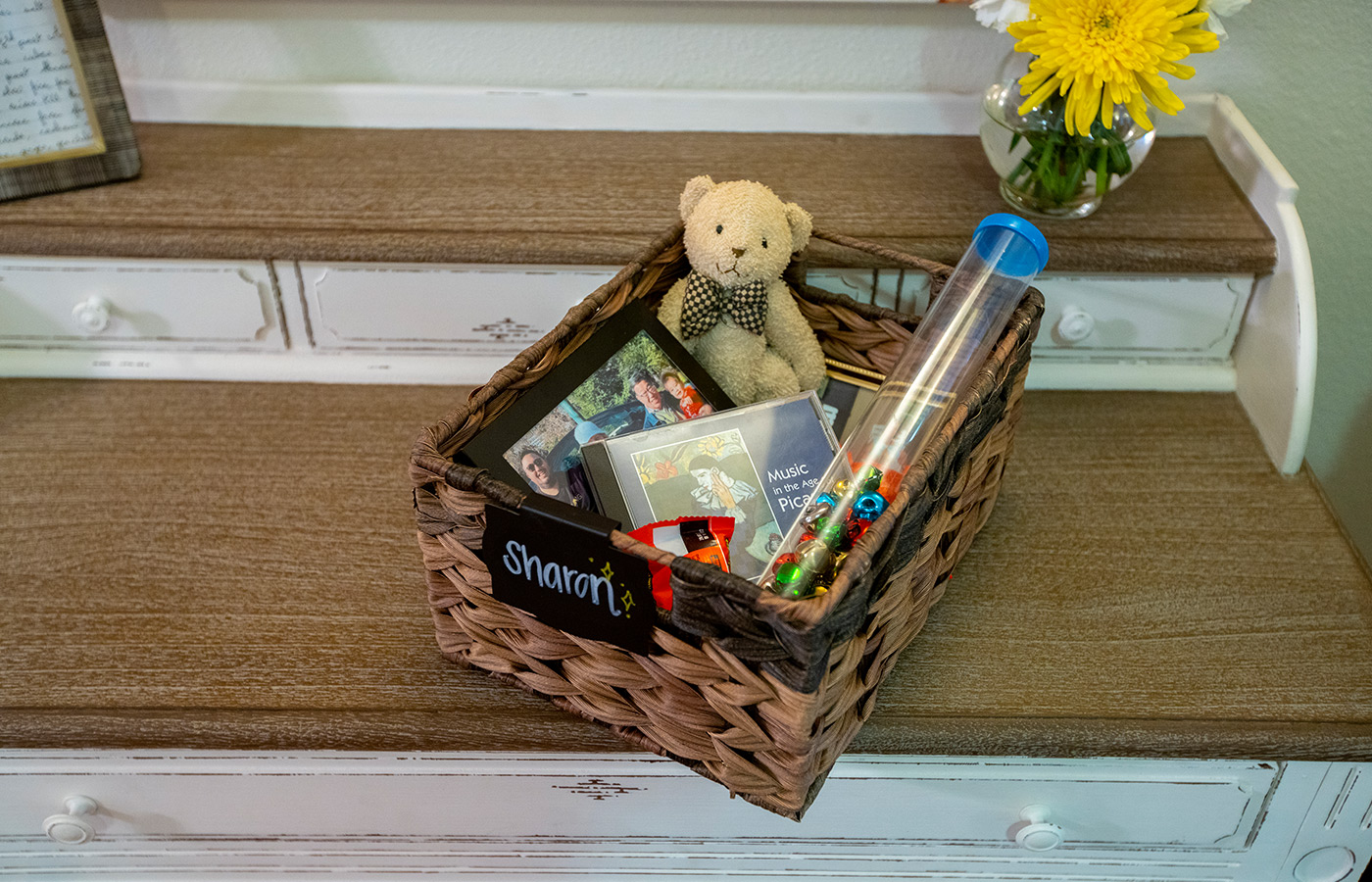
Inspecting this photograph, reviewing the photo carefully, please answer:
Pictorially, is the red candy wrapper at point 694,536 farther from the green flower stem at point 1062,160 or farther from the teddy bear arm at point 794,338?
the green flower stem at point 1062,160

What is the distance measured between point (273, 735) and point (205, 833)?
21cm

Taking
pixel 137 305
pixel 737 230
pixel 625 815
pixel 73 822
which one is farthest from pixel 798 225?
pixel 73 822

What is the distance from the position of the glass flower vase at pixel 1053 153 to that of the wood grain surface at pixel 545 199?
0.03 m

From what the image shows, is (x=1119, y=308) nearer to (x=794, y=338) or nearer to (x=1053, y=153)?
(x=1053, y=153)

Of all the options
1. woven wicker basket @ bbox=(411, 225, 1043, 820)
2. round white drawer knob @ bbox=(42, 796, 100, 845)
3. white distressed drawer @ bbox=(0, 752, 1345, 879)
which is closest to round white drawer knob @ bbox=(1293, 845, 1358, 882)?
white distressed drawer @ bbox=(0, 752, 1345, 879)

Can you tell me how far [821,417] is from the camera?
2.77ft

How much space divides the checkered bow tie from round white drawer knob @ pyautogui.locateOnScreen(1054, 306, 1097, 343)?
373 millimetres

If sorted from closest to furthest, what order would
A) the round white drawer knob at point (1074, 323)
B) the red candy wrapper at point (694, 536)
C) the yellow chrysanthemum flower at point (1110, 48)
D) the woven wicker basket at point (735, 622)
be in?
the woven wicker basket at point (735, 622) < the red candy wrapper at point (694, 536) < the yellow chrysanthemum flower at point (1110, 48) < the round white drawer knob at point (1074, 323)

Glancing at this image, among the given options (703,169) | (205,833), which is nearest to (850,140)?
(703,169)

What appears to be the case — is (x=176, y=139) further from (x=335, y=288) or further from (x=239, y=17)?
(x=335, y=288)

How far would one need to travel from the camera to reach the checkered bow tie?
905 millimetres

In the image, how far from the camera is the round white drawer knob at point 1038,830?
0.88 metres

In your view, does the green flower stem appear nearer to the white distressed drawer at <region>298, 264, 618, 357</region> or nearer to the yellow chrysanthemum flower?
the yellow chrysanthemum flower

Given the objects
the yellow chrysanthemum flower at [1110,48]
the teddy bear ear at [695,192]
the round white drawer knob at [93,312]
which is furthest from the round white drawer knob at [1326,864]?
the round white drawer knob at [93,312]
